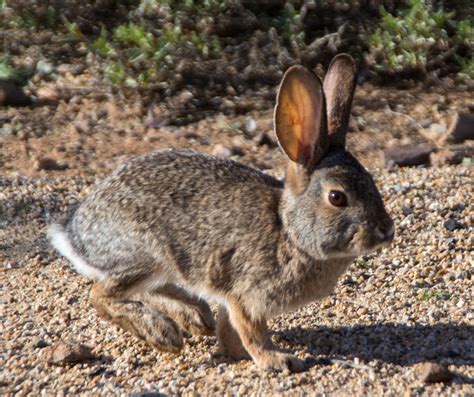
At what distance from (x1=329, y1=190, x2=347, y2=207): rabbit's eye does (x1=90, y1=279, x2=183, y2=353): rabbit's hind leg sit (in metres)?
1.15

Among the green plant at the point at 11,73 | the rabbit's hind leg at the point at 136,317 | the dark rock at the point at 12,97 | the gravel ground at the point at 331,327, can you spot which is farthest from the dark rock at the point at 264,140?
the rabbit's hind leg at the point at 136,317

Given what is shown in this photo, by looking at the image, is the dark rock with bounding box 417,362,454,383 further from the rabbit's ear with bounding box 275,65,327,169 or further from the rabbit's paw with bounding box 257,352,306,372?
the rabbit's ear with bounding box 275,65,327,169

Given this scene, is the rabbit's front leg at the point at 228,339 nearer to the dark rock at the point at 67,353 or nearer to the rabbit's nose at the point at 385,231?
the dark rock at the point at 67,353

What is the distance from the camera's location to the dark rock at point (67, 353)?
17.1 feet

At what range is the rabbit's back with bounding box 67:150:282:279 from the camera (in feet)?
17.3

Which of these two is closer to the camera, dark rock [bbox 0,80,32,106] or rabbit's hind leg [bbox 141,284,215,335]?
rabbit's hind leg [bbox 141,284,215,335]

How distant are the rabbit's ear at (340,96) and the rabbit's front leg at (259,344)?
3.38ft

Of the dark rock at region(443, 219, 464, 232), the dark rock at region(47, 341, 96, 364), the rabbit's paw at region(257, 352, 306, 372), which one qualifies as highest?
the rabbit's paw at region(257, 352, 306, 372)

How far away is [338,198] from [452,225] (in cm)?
187

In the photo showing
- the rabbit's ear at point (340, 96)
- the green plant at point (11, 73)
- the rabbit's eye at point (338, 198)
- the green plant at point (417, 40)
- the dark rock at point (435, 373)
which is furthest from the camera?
the green plant at point (11, 73)

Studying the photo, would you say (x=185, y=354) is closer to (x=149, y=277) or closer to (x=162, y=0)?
(x=149, y=277)

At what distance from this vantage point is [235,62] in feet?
31.7

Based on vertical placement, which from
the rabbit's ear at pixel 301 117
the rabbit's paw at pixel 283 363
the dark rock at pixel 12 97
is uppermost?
the rabbit's ear at pixel 301 117

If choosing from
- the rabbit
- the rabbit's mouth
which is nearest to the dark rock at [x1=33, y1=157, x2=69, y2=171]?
the rabbit
